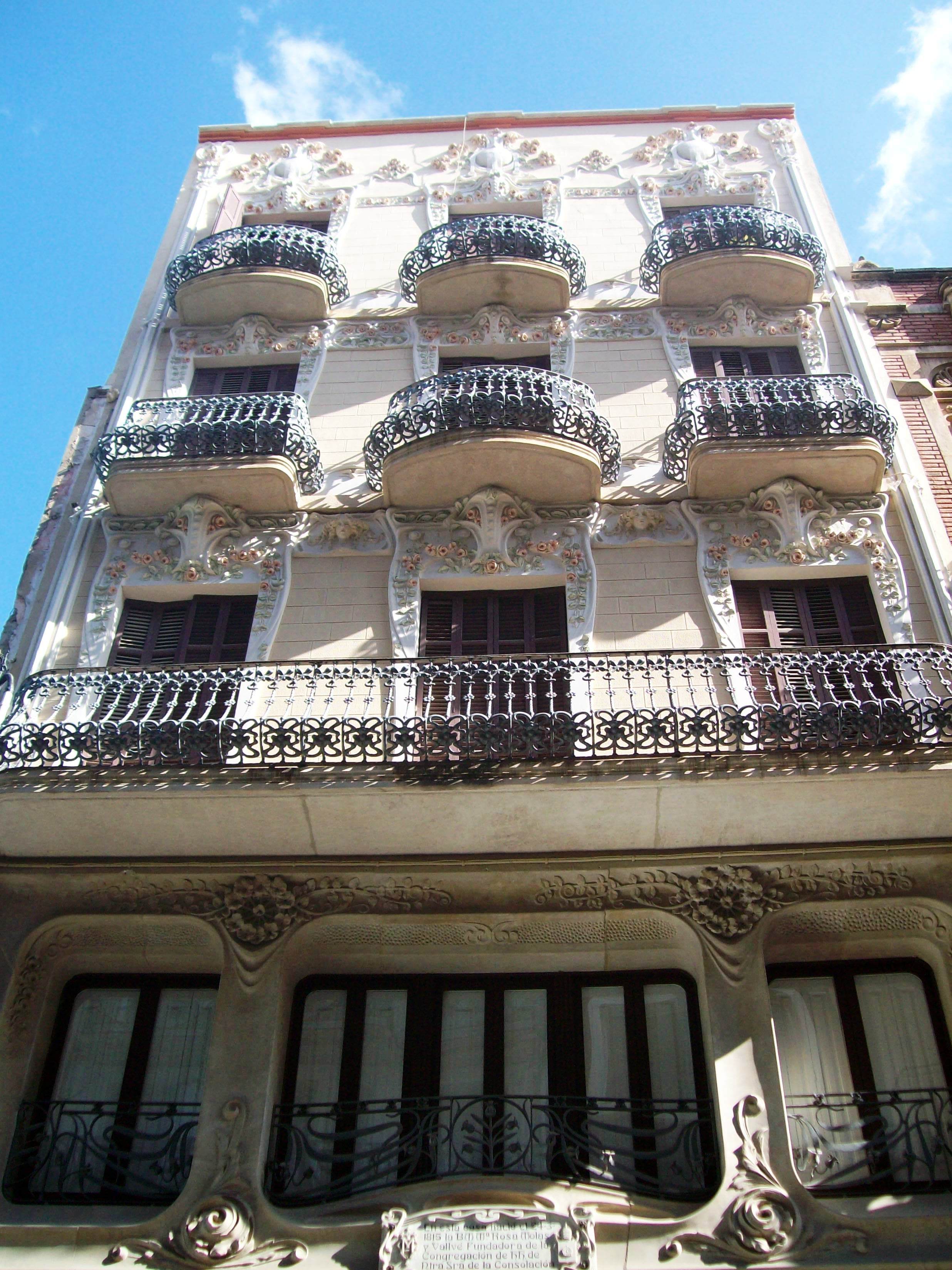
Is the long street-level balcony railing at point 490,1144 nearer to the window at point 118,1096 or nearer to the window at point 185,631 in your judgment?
the window at point 118,1096

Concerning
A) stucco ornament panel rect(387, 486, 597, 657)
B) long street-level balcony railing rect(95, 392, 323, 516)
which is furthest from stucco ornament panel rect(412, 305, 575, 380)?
stucco ornament panel rect(387, 486, 597, 657)

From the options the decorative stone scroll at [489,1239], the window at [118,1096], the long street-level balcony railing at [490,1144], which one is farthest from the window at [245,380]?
the decorative stone scroll at [489,1239]

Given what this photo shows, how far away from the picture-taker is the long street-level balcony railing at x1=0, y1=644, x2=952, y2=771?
801cm

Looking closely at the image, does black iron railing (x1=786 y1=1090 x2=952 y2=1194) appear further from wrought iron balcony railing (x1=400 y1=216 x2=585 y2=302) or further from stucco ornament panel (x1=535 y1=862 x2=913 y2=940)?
wrought iron balcony railing (x1=400 y1=216 x2=585 y2=302)

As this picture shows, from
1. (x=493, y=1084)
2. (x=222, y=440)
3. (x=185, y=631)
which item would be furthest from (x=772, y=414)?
(x=493, y=1084)

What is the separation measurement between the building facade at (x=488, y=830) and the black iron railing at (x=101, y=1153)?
0.04 m

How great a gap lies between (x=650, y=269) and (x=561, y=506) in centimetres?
422

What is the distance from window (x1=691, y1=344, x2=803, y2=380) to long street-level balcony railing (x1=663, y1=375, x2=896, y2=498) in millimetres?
1345

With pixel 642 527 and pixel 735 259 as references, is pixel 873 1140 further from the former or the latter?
pixel 735 259

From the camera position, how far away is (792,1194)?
7000mm

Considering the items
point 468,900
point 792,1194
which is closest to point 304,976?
point 468,900

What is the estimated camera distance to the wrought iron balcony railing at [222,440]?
35.7 ft

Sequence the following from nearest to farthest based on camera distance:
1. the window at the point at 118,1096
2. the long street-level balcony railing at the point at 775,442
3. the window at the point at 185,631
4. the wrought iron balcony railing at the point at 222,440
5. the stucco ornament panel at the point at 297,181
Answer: the window at the point at 118,1096
the window at the point at 185,631
the long street-level balcony railing at the point at 775,442
the wrought iron balcony railing at the point at 222,440
the stucco ornament panel at the point at 297,181

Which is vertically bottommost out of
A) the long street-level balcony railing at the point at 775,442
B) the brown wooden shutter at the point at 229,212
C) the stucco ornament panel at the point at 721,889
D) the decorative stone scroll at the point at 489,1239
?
the decorative stone scroll at the point at 489,1239
